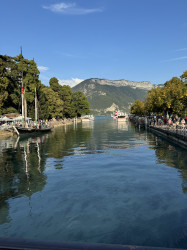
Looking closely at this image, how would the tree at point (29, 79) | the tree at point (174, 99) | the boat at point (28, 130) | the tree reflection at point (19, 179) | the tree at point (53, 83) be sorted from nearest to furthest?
the tree reflection at point (19, 179) → the boat at point (28, 130) → the tree at point (174, 99) → the tree at point (29, 79) → the tree at point (53, 83)

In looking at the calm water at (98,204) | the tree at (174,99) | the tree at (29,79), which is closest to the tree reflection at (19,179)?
the calm water at (98,204)

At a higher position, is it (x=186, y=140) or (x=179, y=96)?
(x=179, y=96)

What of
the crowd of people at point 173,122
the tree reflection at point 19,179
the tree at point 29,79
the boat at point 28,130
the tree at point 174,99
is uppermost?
the tree at point 29,79

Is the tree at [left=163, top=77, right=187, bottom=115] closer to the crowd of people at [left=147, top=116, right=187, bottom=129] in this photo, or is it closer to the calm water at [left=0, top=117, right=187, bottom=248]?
the crowd of people at [left=147, top=116, right=187, bottom=129]

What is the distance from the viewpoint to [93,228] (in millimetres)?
8703

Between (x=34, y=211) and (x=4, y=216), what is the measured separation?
1268 mm

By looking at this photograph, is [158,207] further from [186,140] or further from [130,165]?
[186,140]

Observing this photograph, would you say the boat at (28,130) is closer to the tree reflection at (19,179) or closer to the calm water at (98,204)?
the tree reflection at (19,179)

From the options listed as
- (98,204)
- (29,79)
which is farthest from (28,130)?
(98,204)

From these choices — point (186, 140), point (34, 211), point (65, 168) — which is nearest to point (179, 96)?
point (186, 140)

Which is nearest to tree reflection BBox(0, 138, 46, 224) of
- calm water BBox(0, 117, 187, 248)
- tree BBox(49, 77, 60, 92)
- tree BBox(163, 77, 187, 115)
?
calm water BBox(0, 117, 187, 248)

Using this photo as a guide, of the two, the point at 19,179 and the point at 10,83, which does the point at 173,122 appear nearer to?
the point at 10,83

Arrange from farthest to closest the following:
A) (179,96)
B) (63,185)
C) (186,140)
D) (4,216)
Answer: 1. (179,96)
2. (186,140)
3. (63,185)
4. (4,216)

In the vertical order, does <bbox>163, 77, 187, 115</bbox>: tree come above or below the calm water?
above
